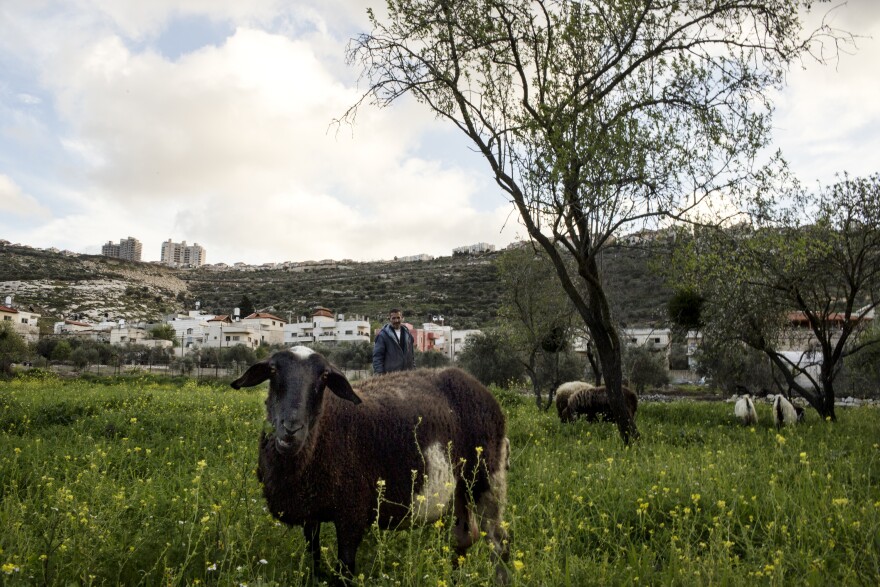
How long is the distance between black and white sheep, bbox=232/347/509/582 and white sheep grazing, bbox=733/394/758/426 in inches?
492

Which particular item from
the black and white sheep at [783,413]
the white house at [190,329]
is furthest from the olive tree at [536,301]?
the white house at [190,329]

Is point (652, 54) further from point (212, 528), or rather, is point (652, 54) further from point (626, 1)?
point (212, 528)

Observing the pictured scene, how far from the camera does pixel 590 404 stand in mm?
16172

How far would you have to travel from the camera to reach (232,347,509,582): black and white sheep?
4.11 meters

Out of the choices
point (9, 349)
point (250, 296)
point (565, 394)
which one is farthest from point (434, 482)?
point (250, 296)

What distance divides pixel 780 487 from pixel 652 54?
875cm

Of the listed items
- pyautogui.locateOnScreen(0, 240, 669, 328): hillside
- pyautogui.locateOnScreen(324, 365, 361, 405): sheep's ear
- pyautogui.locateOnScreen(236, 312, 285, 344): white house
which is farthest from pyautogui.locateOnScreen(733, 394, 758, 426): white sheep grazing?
pyautogui.locateOnScreen(236, 312, 285, 344): white house

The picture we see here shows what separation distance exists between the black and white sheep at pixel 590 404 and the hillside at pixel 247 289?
178 feet

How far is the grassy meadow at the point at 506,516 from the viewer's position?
3832 millimetres

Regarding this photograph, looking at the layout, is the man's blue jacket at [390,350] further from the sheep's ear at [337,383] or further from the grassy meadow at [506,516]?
the sheep's ear at [337,383]

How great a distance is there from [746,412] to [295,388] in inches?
589

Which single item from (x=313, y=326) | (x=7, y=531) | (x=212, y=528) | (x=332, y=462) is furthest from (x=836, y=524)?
(x=313, y=326)

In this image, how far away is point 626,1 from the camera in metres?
10.6

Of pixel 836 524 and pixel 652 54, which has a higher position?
pixel 652 54
